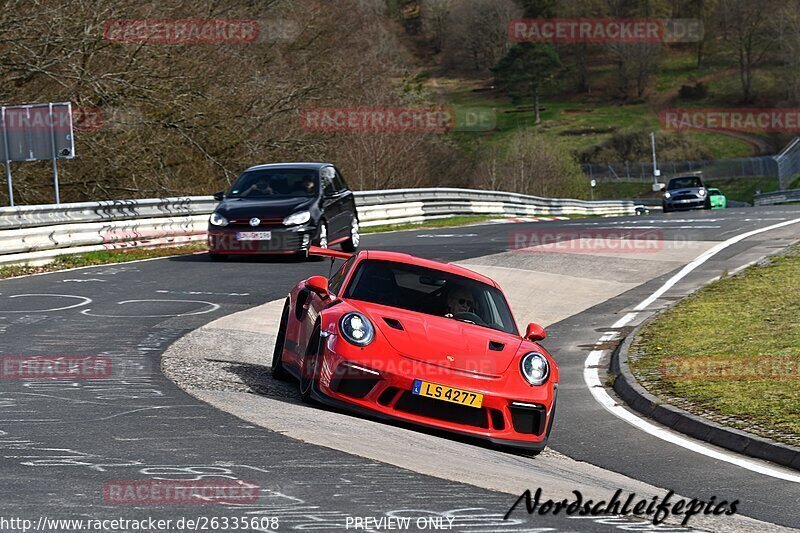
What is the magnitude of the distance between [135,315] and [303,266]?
6387 mm

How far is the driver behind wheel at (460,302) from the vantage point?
1002cm

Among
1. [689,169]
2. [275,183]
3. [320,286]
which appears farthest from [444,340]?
[689,169]

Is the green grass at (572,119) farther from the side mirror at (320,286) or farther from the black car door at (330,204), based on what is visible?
the side mirror at (320,286)

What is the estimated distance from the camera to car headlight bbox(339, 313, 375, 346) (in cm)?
881

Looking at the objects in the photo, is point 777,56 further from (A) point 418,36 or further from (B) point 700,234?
(B) point 700,234

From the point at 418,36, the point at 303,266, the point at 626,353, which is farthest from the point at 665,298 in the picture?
the point at 418,36

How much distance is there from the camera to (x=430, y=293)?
33.2 ft

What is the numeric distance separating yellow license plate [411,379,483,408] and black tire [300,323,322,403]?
91 centimetres

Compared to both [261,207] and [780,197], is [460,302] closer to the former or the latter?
[261,207]

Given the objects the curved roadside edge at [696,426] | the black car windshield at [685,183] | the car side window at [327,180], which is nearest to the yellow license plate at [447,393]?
the curved roadside edge at [696,426]

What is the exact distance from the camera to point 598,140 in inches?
4653

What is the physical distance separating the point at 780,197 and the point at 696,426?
52.9 meters

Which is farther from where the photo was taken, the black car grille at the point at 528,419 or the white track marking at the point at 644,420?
the black car grille at the point at 528,419

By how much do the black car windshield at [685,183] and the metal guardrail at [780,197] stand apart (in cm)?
1109
